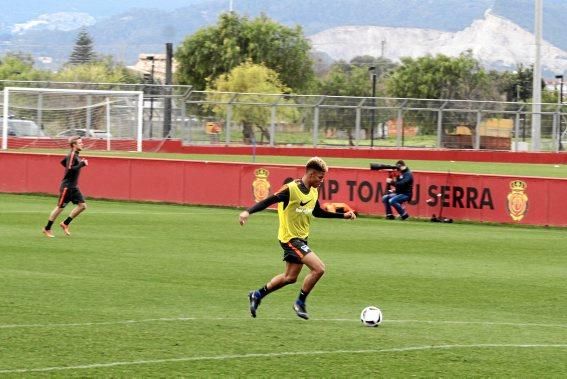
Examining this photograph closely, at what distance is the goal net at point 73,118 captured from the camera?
50500 millimetres

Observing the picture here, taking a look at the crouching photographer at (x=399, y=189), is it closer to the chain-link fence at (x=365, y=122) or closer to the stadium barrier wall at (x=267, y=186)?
the stadium barrier wall at (x=267, y=186)

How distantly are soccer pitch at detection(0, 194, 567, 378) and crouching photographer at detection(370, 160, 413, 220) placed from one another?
2933 millimetres

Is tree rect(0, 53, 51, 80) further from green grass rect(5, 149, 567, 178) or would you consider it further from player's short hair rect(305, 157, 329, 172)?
player's short hair rect(305, 157, 329, 172)

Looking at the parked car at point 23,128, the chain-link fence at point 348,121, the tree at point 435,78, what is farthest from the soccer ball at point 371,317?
the tree at point 435,78

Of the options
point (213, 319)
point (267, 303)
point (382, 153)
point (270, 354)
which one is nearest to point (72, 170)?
point (267, 303)

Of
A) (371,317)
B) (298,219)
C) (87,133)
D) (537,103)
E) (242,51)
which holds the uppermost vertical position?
(242,51)

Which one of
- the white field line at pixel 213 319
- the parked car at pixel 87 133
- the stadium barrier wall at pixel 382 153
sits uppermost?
the parked car at pixel 87 133

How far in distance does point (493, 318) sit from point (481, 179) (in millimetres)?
16556

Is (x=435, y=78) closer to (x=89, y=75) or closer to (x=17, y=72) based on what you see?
(x=89, y=75)

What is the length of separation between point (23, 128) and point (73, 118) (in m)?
2.50

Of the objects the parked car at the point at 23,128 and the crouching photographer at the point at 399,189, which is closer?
the crouching photographer at the point at 399,189

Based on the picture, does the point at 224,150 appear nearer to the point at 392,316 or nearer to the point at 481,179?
the point at 481,179

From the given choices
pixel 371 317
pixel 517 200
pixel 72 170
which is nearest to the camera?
pixel 371 317

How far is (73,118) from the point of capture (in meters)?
52.2
